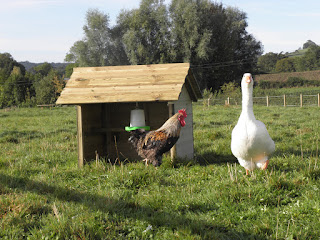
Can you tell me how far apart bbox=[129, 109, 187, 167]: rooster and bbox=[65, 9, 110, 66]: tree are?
41.4 m

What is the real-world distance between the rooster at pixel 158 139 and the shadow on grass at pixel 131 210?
1473 mm

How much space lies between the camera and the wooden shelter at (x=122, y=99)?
618 centimetres

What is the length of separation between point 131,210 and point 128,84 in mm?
→ 3022

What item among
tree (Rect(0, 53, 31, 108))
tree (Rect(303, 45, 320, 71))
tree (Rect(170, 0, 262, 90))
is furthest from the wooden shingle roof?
tree (Rect(303, 45, 320, 71))

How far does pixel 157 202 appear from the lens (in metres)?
4.26

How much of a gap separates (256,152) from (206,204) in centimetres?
125

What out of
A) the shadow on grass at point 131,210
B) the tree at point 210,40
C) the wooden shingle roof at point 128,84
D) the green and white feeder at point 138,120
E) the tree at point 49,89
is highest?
the tree at point 210,40

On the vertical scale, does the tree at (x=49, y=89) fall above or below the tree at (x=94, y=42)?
below

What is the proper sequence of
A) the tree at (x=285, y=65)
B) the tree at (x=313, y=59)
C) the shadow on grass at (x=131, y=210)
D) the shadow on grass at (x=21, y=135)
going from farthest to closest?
1. the tree at (x=285, y=65)
2. the tree at (x=313, y=59)
3. the shadow on grass at (x=21, y=135)
4. the shadow on grass at (x=131, y=210)

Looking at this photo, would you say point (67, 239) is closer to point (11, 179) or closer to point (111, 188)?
point (111, 188)

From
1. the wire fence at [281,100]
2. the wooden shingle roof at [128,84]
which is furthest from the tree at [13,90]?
the wooden shingle roof at [128,84]

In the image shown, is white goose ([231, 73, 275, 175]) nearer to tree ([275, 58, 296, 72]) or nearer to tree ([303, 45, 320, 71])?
tree ([303, 45, 320, 71])

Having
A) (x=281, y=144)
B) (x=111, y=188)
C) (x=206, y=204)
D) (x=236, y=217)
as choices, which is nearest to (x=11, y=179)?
(x=111, y=188)

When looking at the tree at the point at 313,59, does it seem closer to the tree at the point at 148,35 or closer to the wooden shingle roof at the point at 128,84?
the tree at the point at 148,35
